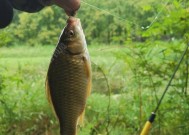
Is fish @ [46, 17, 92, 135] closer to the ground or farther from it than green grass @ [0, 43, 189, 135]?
farther from it

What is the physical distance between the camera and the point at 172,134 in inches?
145

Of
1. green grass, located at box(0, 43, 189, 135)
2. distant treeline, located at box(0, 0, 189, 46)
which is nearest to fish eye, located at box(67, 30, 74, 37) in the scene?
green grass, located at box(0, 43, 189, 135)

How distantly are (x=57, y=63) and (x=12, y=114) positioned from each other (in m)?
2.77

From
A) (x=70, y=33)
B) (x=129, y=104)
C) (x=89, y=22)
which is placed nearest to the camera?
(x=70, y=33)

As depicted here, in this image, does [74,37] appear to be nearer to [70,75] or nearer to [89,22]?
[70,75]

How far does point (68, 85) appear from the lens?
3.76 ft

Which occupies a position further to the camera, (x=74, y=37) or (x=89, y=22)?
(x=89, y=22)

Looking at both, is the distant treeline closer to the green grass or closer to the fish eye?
the green grass

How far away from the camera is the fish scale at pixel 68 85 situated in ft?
3.67

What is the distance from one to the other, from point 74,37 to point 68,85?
0.43ft

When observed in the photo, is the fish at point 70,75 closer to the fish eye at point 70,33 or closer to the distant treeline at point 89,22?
the fish eye at point 70,33

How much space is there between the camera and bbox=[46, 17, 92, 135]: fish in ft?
3.59

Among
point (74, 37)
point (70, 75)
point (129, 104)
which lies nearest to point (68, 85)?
point (70, 75)

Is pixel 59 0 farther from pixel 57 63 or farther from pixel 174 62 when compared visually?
pixel 174 62
